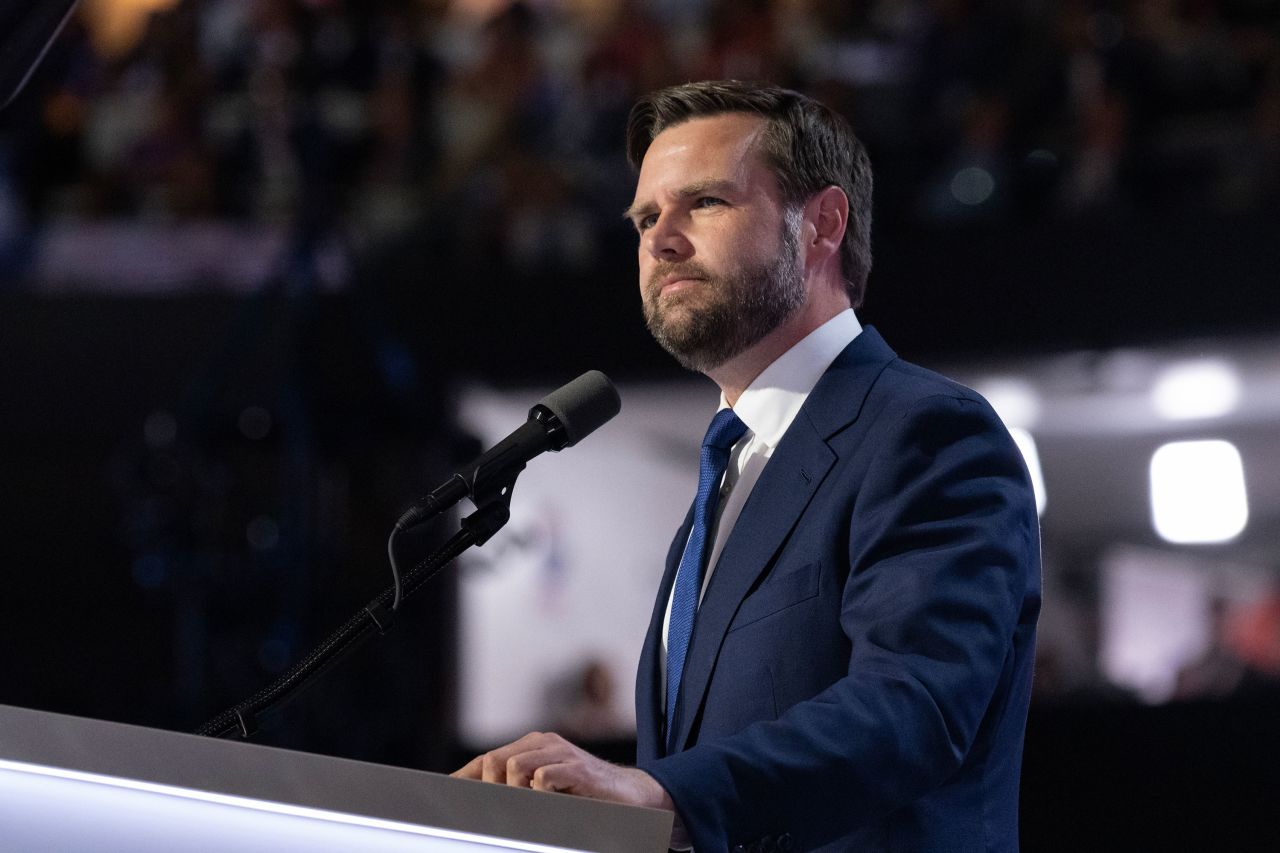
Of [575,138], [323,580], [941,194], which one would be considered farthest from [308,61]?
[941,194]

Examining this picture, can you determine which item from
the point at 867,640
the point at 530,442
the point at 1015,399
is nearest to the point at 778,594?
the point at 867,640

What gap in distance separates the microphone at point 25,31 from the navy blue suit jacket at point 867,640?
2.54 feet

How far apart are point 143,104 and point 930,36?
9.71ft

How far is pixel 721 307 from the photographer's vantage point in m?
1.68

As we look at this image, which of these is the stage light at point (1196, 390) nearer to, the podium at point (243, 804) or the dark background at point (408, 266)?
the dark background at point (408, 266)

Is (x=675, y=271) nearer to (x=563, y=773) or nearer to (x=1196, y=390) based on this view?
(x=563, y=773)

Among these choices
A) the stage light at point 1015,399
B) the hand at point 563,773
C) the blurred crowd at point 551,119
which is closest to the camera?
the hand at point 563,773

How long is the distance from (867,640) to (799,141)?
0.66 meters

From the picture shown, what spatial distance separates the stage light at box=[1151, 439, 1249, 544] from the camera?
498 centimetres

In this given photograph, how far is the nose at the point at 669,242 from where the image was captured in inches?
66.7

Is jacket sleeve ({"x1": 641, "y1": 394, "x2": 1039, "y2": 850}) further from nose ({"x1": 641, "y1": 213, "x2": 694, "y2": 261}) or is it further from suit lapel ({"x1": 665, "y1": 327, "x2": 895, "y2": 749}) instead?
nose ({"x1": 641, "y1": 213, "x2": 694, "y2": 261})

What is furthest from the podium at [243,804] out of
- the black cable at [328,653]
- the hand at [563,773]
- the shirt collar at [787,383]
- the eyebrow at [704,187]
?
the eyebrow at [704,187]

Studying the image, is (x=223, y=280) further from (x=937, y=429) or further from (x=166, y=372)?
(x=937, y=429)

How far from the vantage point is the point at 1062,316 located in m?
5.20
